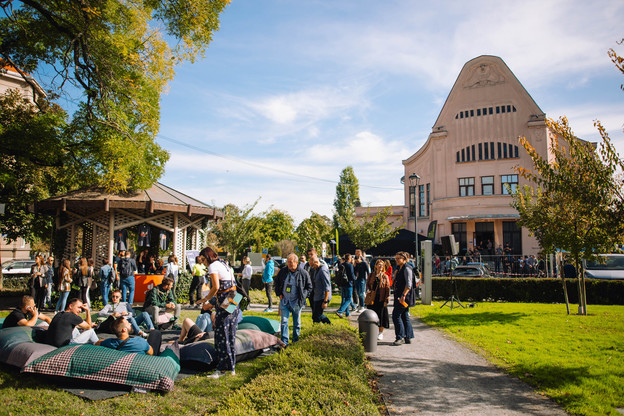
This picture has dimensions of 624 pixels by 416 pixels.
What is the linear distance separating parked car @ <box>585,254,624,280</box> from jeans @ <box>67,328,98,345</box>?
71.7 ft

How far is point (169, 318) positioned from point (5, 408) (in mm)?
5418

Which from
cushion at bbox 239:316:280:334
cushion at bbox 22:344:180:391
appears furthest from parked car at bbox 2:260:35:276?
cushion at bbox 22:344:180:391

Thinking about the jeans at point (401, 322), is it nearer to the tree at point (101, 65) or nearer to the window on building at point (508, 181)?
the tree at point (101, 65)

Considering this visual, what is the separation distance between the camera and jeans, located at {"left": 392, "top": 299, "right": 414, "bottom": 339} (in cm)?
909

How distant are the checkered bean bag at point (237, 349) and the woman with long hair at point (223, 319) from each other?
295 mm

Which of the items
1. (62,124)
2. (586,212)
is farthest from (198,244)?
(586,212)

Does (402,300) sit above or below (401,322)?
above

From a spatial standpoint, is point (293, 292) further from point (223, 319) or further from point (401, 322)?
point (401, 322)

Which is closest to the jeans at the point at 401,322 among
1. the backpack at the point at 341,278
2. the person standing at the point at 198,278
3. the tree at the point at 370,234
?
the backpack at the point at 341,278

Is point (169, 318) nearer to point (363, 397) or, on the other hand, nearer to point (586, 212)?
point (363, 397)

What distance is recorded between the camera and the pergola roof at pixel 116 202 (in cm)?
1566

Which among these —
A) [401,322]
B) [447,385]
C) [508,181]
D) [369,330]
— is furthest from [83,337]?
[508,181]

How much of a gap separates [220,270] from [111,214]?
11696 millimetres

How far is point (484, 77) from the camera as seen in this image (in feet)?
116
